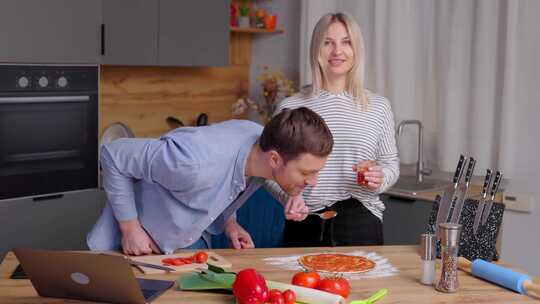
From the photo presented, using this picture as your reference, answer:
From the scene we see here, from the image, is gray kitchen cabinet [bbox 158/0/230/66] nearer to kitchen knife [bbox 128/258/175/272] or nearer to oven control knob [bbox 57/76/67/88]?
oven control knob [bbox 57/76/67/88]

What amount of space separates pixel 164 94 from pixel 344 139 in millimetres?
2157

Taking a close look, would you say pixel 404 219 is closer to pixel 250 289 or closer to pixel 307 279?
pixel 307 279

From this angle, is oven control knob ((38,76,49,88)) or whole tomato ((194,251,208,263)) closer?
whole tomato ((194,251,208,263))

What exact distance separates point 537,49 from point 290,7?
1.77 m

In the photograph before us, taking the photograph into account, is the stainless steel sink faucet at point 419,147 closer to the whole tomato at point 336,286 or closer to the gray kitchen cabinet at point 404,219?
the gray kitchen cabinet at point 404,219

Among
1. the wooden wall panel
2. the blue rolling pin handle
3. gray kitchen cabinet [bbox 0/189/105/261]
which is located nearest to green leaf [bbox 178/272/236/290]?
the blue rolling pin handle

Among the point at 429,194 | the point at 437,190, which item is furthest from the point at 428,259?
the point at 437,190

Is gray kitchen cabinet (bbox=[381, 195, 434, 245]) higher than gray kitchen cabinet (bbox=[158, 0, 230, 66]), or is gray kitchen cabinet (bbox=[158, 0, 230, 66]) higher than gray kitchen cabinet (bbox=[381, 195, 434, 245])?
gray kitchen cabinet (bbox=[158, 0, 230, 66])

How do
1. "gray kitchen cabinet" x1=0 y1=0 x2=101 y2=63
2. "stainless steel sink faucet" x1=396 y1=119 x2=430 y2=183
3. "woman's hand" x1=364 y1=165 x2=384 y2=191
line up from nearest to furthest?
"woman's hand" x1=364 y1=165 x2=384 y2=191
"gray kitchen cabinet" x1=0 y1=0 x2=101 y2=63
"stainless steel sink faucet" x1=396 y1=119 x2=430 y2=183

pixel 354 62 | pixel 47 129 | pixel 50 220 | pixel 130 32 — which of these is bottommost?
pixel 50 220

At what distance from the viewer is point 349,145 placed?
3057mm

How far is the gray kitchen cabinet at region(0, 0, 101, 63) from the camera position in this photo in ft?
Answer: 12.1

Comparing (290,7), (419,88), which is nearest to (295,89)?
(290,7)

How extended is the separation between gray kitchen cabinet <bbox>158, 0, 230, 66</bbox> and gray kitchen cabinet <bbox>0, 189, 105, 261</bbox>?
3.04 feet
